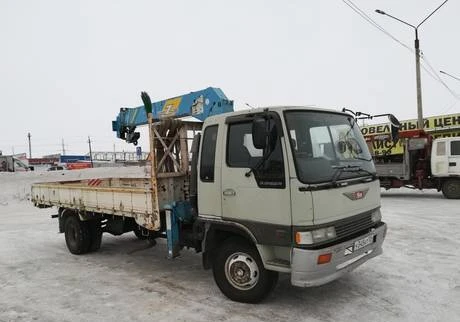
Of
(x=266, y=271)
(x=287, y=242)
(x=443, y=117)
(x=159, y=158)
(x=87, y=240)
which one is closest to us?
(x=287, y=242)

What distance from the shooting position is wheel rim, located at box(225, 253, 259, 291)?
14.5 ft

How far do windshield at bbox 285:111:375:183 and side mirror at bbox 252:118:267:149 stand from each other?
1.00ft

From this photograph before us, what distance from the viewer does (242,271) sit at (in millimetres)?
4500

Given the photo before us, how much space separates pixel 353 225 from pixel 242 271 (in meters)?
1.40

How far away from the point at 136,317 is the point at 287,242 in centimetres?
190

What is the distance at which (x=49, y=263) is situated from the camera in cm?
685

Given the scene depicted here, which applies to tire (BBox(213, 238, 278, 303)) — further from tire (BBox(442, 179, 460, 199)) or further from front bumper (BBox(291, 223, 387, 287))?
tire (BBox(442, 179, 460, 199))

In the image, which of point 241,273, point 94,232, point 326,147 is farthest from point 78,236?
point 326,147

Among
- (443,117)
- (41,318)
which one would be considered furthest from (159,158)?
(443,117)

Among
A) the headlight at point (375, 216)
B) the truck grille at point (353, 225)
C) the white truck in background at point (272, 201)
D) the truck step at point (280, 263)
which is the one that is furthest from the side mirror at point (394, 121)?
the truck step at point (280, 263)

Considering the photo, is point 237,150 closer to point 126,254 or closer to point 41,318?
point 41,318

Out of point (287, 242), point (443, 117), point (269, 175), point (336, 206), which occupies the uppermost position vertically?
point (443, 117)

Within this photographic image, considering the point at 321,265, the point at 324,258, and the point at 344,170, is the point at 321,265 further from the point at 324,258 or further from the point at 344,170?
the point at 344,170

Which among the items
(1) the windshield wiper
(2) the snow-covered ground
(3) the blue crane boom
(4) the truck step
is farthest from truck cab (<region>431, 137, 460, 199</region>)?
(4) the truck step
